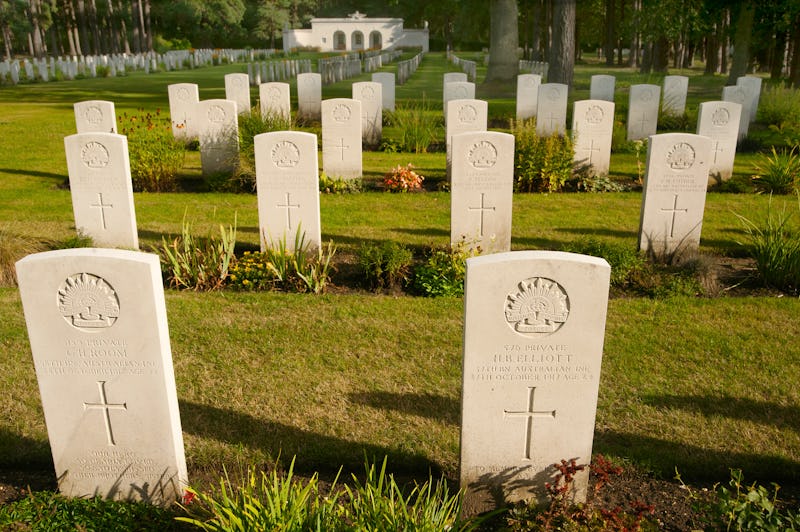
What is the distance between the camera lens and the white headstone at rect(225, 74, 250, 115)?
1574cm

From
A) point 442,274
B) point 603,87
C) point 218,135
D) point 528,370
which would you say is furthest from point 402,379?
point 603,87

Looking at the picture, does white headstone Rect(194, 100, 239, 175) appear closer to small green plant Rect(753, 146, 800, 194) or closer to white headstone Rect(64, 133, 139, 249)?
white headstone Rect(64, 133, 139, 249)

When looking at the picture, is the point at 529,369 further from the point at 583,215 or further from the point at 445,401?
the point at 583,215

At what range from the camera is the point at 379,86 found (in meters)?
14.3

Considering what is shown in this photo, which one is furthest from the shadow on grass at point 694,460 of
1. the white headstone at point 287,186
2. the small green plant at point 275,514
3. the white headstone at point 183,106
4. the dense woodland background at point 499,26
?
the dense woodland background at point 499,26

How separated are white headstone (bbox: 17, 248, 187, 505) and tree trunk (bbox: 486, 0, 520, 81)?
77.1 feet

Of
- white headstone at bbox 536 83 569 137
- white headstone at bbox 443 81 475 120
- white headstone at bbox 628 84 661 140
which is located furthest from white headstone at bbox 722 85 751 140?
white headstone at bbox 443 81 475 120

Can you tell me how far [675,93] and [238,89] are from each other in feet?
34.0

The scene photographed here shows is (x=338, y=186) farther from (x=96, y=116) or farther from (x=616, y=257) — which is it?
(x=616, y=257)

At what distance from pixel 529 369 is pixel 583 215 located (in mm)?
6431

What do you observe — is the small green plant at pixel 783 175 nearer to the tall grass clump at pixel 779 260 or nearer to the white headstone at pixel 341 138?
the tall grass clump at pixel 779 260

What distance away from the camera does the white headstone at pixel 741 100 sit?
46.8ft

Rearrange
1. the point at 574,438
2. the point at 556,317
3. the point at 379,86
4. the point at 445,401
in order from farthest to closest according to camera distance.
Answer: the point at 379,86 → the point at 445,401 → the point at 574,438 → the point at 556,317

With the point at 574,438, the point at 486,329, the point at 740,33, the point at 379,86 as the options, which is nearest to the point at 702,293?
the point at 574,438
